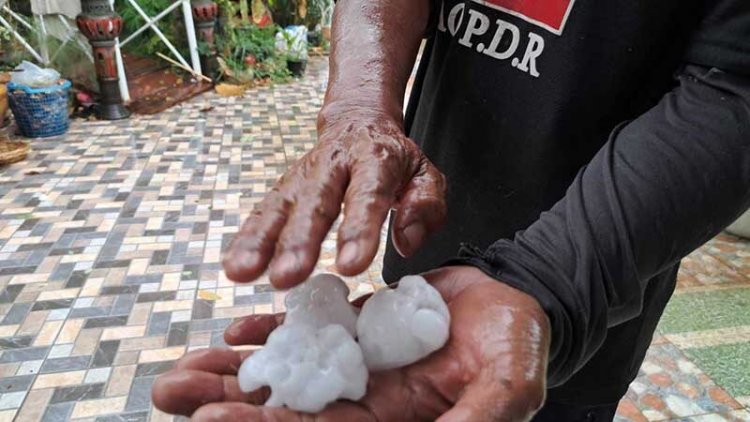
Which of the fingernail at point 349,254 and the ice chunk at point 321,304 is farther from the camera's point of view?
the ice chunk at point 321,304

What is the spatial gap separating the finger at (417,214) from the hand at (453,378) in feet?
0.41

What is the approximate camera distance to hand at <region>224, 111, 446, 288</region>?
725 millimetres

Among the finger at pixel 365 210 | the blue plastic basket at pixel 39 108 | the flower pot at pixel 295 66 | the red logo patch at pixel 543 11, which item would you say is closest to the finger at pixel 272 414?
the finger at pixel 365 210

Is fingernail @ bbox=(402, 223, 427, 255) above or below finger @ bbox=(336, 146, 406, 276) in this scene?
below

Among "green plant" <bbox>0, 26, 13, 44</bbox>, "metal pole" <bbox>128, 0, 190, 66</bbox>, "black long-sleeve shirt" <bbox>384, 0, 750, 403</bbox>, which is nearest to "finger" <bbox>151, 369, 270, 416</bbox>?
"black long-sleeve shirt" <bbox>384, 0, 750, 403</bbox>

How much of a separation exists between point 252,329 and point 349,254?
30 centimetres

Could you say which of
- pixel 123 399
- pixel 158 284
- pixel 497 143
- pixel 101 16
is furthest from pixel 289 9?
pixel 497 143

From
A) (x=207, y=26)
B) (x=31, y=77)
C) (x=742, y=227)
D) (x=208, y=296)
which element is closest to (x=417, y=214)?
(x=208, y=296)

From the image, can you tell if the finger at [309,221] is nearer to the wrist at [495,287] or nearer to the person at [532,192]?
the person at [532,192]

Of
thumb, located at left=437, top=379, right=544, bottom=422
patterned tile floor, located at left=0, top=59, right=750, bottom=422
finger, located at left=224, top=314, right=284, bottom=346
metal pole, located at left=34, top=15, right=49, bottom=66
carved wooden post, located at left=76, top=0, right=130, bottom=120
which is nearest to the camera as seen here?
thumb, located at left=437, top=379, right=544, bottom=422

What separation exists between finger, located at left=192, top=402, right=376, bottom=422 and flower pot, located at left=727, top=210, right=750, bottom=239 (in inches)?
128

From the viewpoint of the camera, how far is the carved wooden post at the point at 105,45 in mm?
4660

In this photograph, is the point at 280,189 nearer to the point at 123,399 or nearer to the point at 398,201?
the point at 398,201

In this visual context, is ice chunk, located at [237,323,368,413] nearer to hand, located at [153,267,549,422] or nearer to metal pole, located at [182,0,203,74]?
hand, located at [153,267,549,422]
